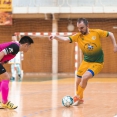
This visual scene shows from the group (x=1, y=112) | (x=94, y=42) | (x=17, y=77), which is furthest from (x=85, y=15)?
(x=1, y=112)

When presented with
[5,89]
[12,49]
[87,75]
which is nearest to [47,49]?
[87,75]

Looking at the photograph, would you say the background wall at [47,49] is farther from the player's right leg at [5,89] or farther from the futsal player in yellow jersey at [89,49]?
the player's right leg at [5,89]

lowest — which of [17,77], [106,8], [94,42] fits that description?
[17,77]

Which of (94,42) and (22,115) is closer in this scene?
(22,115)

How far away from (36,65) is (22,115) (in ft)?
60.4

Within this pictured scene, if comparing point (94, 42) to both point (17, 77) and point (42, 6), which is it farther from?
point (42, 6)

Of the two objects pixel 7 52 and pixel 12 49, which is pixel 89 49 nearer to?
pixel 12 49

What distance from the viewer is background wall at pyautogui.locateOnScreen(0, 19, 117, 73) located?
83.5 feet

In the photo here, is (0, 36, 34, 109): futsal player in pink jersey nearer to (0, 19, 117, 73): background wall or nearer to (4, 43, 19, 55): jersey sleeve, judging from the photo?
(4, 43, 19, 55): jersey sleeve

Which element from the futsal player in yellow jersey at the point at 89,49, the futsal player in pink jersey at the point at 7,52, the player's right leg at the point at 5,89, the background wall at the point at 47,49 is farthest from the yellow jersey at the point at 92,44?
the background wall at the point at 47,49

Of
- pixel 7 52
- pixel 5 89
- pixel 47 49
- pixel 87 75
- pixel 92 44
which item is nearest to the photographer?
pixel 7 52

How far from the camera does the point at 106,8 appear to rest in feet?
77.4

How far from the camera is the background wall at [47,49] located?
25453 mm

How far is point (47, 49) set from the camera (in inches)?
1020
